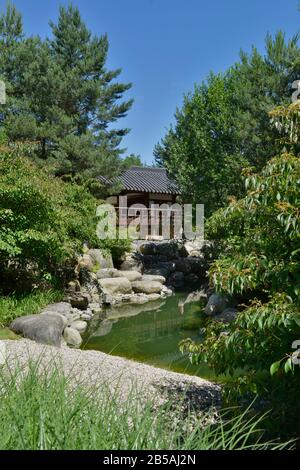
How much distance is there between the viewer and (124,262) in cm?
1533

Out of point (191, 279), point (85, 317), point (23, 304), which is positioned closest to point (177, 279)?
point (191, 279)

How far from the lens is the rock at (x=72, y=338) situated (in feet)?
26.8

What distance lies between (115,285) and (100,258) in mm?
1365

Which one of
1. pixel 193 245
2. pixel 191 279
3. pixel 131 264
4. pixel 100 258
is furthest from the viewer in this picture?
pixel 193 245

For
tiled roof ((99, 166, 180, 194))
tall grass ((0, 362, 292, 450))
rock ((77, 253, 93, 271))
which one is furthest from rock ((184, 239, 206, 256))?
tall grass ((0, 362, 292, 450))

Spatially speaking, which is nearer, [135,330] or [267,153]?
[135,330]

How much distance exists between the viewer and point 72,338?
8.23 metres

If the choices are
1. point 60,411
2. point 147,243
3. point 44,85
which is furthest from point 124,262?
point 60,411

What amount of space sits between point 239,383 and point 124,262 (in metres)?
12.2

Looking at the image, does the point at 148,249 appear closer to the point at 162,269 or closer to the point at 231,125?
the point at 162,269

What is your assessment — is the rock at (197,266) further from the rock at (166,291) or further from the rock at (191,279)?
the rock at (166,291)

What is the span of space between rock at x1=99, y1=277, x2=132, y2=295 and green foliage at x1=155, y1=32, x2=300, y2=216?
3.81m

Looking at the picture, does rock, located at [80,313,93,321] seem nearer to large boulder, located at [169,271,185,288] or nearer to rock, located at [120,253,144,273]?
rock, located at [120,253,144,273]

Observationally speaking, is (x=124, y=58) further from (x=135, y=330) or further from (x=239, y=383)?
(x=239, y=383)
